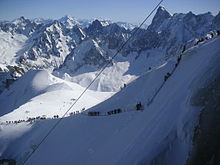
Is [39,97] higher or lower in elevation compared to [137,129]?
higher

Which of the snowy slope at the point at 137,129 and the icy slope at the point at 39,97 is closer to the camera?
the snowy slope at the point at 137,129

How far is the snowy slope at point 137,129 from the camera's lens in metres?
12.8

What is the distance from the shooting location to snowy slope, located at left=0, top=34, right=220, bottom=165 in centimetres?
1276

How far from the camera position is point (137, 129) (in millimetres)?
18359

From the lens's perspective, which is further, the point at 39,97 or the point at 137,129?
the point at 39,97

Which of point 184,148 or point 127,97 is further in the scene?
point 127,97

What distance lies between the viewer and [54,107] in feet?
207

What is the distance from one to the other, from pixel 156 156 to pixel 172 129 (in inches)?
70.1

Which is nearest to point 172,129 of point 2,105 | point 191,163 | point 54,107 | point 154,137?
point 154,137

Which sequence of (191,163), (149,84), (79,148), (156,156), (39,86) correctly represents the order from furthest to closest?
(39,86), (149,84), (79,148), (156,156), (191,163)

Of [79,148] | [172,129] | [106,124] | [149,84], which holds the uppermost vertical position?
[149,84]

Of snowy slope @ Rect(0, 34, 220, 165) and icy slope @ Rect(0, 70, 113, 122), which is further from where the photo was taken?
icy slope @ Rect(0, 70, 113, 122)

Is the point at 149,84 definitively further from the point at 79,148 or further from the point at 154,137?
the point at 154,137

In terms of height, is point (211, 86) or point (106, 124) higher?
point (211, 86)
